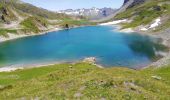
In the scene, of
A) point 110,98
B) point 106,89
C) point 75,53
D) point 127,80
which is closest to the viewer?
point 110,98

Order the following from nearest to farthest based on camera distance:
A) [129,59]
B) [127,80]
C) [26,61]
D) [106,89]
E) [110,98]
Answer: [110,98] → [106,89] → [127,80] → [129,59] → [26,61]

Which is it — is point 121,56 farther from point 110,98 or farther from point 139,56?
point 110,98

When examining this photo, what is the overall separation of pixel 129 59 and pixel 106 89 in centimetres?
9226

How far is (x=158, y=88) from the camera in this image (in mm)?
42312

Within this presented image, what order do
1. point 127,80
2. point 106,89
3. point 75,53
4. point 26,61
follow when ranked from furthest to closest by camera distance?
point 75,53
point 26,61
point 127,80
point 106,89

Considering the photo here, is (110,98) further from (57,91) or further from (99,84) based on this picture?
(57,91)

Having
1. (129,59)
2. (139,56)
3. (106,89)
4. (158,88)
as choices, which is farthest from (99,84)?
(139,56)

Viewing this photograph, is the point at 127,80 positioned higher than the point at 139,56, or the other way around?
the point at 127,80

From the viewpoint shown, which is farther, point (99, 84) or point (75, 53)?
point (75, 53)

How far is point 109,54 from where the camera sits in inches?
5650

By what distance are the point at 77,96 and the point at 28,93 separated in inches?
Answer: 353

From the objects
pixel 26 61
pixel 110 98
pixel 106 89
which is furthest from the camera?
pixel 26 61

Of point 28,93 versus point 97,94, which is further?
point 28,93

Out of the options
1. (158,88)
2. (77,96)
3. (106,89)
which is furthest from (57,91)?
(158,88)
